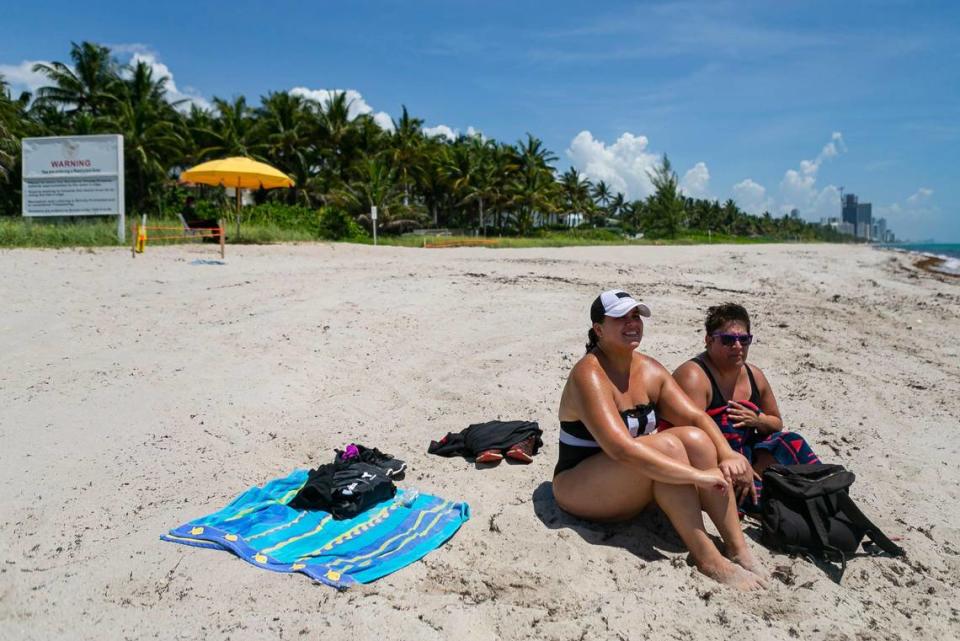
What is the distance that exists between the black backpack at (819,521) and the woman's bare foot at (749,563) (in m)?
0.28

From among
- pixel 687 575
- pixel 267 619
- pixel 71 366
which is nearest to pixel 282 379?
pixel 71 366

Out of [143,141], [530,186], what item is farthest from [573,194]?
[143,141]

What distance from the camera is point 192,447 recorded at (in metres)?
4.55

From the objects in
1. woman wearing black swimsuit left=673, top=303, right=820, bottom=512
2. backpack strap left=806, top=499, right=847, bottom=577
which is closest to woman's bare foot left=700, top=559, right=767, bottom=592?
backpack strap left=806, top=499, right=847, bottom=577

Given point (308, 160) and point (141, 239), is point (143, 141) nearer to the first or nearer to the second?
point (308, 160)

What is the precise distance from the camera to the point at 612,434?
289 cm

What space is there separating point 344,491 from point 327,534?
Result: 31 cm

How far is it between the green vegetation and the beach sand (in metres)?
13.2

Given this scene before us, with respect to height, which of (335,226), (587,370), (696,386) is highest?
(335,226)

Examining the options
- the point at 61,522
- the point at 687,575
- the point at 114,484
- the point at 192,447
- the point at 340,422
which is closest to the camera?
the point at 687,575

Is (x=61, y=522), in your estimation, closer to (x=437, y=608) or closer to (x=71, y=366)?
(x=437, y=608)

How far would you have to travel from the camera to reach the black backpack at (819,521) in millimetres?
3068

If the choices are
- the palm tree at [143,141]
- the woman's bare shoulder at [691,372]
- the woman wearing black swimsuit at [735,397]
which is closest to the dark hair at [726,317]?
the woman wearing black swimsuit at [735,397]

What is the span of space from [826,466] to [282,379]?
439 centimetres
